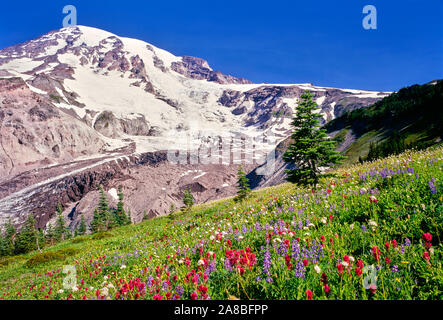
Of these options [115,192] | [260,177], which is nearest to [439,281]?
[260,177]

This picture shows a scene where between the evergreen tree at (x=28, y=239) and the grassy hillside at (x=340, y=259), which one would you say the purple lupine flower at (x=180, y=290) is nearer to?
the grassy hillside at (x=340, y=259)

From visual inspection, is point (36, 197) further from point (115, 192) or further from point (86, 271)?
point (86, 271)

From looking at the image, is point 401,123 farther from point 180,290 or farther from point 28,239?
point 28,239

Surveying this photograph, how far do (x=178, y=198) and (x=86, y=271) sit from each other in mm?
120306

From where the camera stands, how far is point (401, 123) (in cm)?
7088

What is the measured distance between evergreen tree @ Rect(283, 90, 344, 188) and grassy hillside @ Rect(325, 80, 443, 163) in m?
28.7

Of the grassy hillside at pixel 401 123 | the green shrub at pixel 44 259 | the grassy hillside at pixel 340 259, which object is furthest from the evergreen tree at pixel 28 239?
the grassy hillside at pixel 401 123

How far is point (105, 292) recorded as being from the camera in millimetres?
3832

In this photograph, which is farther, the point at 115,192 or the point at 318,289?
the point at 115,192

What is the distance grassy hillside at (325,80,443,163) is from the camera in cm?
5221

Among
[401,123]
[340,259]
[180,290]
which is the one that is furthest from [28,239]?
[401,123]

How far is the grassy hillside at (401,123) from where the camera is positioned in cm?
5221

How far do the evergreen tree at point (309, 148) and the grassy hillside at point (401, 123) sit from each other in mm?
28730
